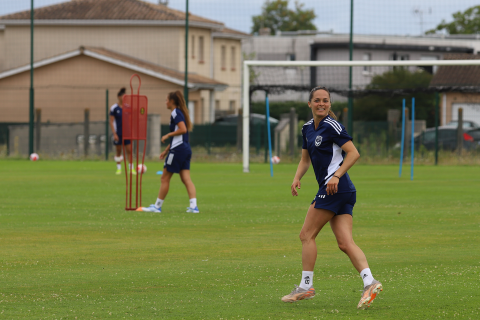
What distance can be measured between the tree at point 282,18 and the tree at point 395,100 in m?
39.3

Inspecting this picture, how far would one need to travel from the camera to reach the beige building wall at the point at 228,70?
51969 mm

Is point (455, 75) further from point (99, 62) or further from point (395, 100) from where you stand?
point (99, 62)

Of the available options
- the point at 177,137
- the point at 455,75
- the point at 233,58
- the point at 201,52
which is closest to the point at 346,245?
the point at 177,137

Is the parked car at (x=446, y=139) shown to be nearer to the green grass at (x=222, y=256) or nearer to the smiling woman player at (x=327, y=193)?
the green grass at (x=222, y=256)

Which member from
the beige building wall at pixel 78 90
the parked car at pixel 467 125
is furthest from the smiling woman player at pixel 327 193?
the beige building wall at pixel 78 90

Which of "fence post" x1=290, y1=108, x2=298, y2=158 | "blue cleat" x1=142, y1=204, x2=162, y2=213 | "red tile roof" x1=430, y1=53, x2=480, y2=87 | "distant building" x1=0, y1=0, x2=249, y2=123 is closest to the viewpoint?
"blue cleat" x1=142, y1=204, x2=162, y2=213

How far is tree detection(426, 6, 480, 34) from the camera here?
8275 centimetres

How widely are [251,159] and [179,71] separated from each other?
819 inches

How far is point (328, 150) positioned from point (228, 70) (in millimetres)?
47745

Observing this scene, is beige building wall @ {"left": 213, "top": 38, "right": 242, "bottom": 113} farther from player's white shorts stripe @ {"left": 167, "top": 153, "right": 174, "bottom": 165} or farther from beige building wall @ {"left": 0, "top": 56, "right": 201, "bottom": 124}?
player's white shorts stripe @ {"left": 167, "top": 153, "right": 174, "bottom": 165}

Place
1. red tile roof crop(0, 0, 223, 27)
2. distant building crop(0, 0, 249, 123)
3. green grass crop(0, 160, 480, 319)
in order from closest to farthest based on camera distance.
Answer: green grass crop(0, 160, 480, 319)
distant building crop(0, 0, 249, 123)
red tile roof crop(0, 0, 223, 27)

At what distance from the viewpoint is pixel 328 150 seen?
660 centimetres

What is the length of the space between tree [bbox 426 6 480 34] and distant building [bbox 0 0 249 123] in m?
→ 36.6

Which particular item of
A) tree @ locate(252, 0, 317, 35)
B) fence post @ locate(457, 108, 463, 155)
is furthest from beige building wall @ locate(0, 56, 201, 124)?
tree @ locate(252, 0, 317, 35)
